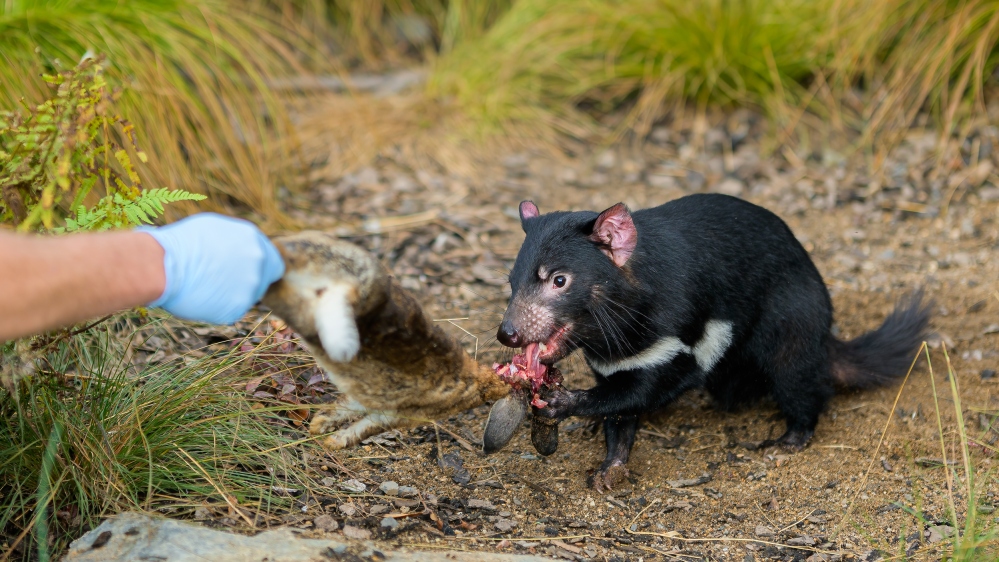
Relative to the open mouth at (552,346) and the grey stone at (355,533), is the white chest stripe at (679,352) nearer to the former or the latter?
the open mouth at (552,346)

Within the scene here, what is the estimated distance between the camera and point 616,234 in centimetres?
285

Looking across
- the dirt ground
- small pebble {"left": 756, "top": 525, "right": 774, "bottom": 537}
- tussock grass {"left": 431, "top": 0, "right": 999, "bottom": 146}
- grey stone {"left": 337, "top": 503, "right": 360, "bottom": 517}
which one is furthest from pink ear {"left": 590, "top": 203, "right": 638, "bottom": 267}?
tussock grass {"left": 431, "top": 0, "right": 999, "bottom": 146}

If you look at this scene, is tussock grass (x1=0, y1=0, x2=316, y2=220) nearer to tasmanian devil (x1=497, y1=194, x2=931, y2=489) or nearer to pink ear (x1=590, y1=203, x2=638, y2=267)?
tasmanian devil (x1=497, y1=194, x2=931, y2=489)

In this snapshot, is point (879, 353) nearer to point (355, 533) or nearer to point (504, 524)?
point (504, 524)

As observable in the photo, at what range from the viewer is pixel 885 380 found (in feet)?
11.6

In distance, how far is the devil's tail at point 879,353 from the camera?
3521 mm

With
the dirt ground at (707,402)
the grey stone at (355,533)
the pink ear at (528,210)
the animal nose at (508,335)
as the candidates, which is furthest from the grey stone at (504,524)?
the pink ear at (528,210)

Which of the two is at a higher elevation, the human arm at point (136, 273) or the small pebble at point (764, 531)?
the human arm at point (136, 273)

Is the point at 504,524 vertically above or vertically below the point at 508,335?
Answer: below

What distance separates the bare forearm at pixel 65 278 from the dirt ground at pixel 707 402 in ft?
3.23

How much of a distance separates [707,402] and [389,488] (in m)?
1.43

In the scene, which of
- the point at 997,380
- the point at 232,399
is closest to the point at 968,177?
the point at 997,380

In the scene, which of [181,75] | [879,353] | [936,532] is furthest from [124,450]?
[181,75]

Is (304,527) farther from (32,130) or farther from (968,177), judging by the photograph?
(968,177)
